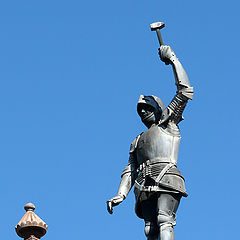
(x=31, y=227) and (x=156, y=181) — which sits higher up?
(x=31, y=227)

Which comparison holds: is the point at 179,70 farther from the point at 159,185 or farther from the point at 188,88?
the point at 159,185

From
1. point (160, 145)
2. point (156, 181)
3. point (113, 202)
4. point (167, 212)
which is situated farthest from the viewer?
point (160, 145)

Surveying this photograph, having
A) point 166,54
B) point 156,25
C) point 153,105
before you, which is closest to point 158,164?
point 153,105

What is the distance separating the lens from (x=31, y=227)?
870 inches

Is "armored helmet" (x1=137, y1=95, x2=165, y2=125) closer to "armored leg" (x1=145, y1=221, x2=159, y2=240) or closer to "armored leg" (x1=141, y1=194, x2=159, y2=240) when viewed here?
"armored leg" (x1=141, y1=194, x2=159, y2=240)

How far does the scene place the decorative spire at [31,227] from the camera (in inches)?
870

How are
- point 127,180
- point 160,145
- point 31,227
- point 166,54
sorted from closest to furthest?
1. point 160,145
2. point 127,180
3. point 166,54
4. point 31,227

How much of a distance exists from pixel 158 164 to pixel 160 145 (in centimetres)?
45

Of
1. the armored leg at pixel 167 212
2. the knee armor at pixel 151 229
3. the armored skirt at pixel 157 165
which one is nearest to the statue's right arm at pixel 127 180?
the armored skirt at pixel 157 165

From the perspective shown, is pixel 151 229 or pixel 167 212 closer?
pixel 167 212

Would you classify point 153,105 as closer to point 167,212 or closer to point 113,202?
point 113,202

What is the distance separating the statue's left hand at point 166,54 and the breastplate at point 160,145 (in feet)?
5.04

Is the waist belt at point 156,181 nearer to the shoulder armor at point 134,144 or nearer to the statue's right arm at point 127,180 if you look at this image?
the statue's right arm at point 127,180

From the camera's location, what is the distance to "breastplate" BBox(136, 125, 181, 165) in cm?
2064
